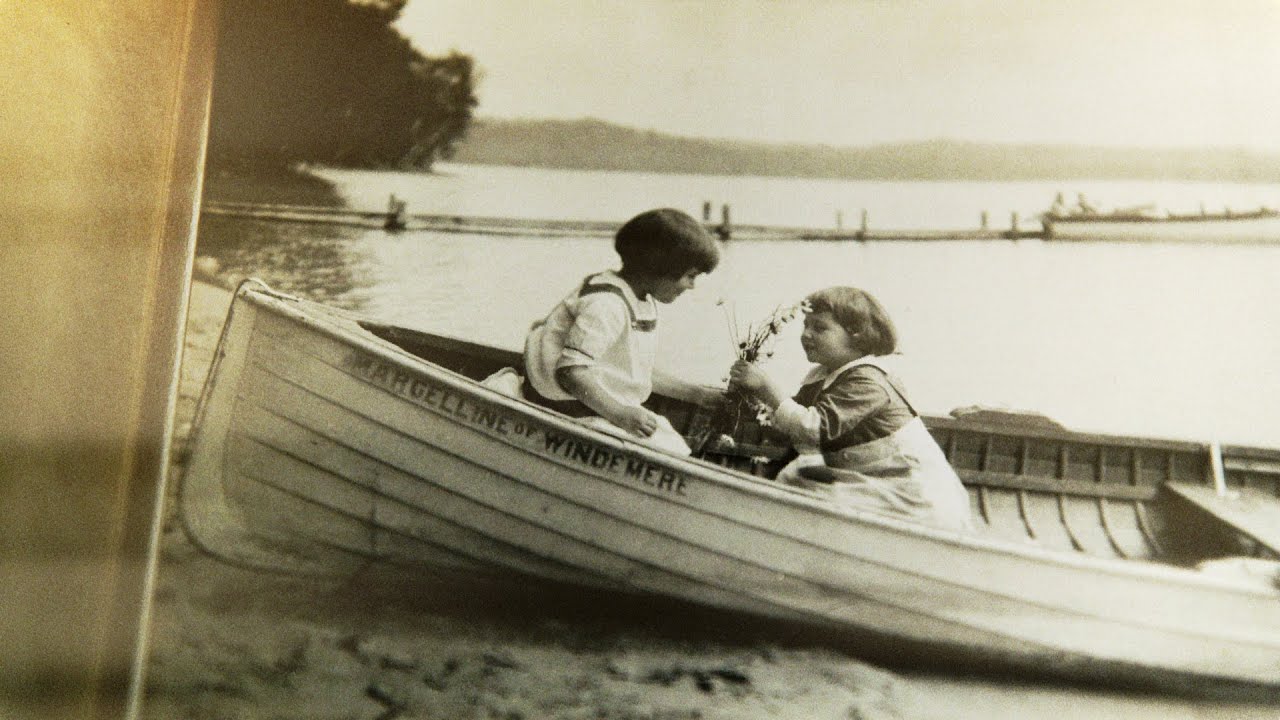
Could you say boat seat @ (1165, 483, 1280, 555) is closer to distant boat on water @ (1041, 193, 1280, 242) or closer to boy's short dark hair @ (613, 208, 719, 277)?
distant boat on water @ (1041, 193, 1280, 242)

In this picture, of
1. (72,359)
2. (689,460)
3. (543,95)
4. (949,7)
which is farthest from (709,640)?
(949,7)

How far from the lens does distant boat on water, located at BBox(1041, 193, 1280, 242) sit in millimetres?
2477

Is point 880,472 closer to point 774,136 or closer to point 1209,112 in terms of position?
point 774,136

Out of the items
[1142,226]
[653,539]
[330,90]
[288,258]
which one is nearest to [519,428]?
[653,539]

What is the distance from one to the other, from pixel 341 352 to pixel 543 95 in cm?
84

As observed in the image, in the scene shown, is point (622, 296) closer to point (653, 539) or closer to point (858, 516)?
point (653, 539)

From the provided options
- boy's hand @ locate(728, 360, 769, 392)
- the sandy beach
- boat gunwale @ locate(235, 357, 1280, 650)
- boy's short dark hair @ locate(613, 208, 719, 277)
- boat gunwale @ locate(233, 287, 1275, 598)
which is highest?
boy's short dark hair @ locate(613, 208, 719, 277)

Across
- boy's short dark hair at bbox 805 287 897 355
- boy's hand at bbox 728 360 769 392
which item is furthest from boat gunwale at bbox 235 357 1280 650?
boy's short dark hair at bbox 805 287 897 355

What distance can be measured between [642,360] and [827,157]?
73cm

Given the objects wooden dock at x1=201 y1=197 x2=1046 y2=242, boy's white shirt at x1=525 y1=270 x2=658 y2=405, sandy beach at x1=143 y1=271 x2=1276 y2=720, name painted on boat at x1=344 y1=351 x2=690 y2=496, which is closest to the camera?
sandy beach at x1=143 y1=271 x2=1276 y2=720

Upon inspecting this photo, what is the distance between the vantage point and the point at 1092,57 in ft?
8.30

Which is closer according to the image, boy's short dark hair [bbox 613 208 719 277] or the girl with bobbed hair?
the girl with bobbed hair

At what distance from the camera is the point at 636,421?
2.24 metres

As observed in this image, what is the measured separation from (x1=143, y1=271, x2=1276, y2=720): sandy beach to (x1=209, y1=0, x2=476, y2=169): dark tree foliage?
32.0 inches
